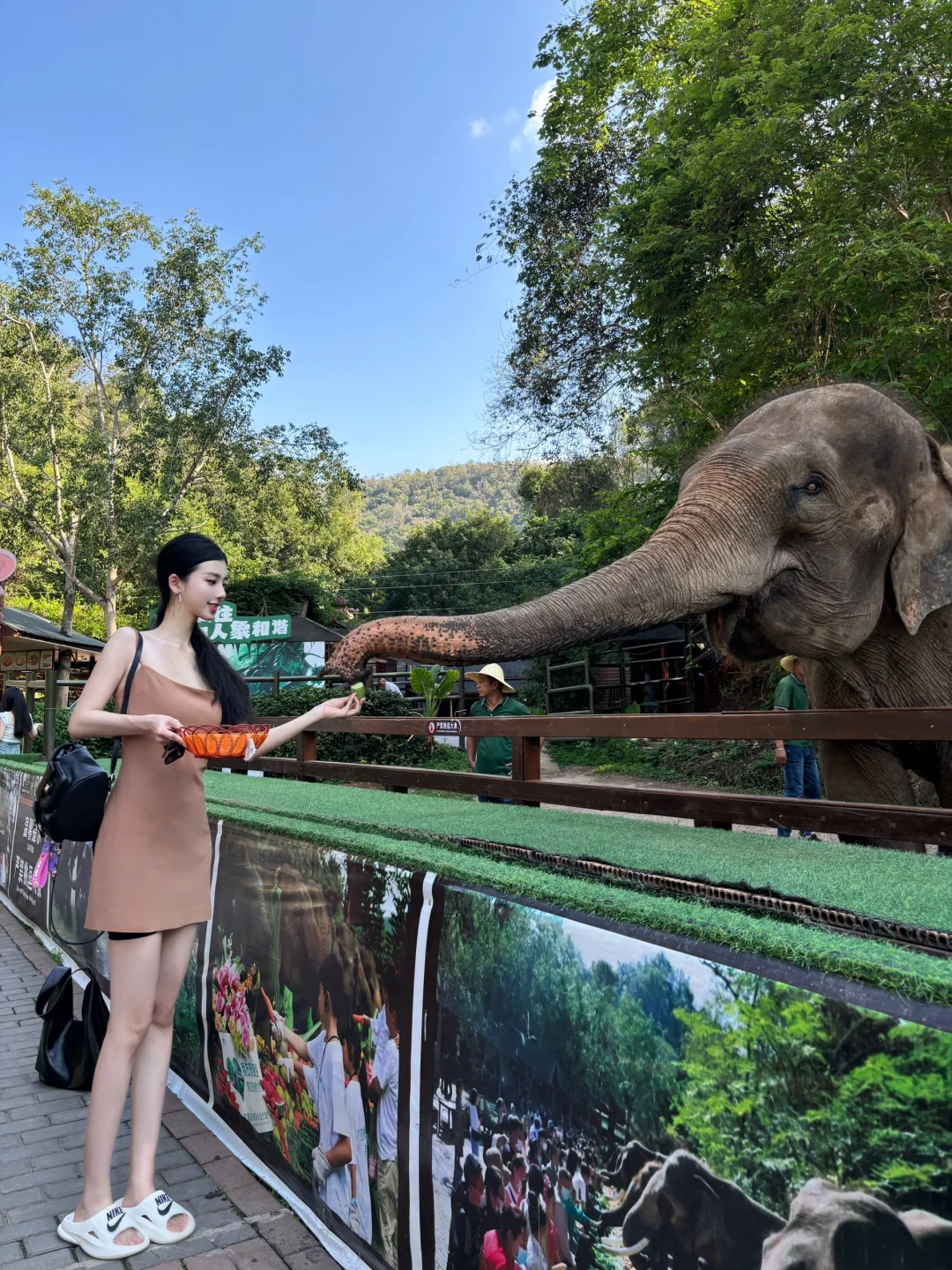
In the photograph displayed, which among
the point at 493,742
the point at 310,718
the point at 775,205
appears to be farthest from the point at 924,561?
the point at 775,205

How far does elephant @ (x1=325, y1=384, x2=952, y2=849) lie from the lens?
3.67 metres

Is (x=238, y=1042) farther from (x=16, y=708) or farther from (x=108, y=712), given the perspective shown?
(x=16, y=708)

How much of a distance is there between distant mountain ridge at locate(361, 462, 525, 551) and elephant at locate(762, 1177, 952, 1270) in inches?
5155

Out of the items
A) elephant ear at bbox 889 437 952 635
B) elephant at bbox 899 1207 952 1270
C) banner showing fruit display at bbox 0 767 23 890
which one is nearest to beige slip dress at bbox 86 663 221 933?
elephant at bbox 899 1207 952 1270

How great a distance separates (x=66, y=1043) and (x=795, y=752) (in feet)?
20.6

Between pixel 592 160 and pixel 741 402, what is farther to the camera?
pixel 592 160

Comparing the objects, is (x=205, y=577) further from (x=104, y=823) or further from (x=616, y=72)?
(x=616, y=72)

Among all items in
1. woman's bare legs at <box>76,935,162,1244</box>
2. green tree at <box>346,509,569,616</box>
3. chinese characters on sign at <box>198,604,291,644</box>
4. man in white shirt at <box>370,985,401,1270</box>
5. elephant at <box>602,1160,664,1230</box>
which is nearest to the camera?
elephant at <box>602,1160,664,1230</box>

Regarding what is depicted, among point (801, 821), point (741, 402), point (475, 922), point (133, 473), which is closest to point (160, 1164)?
point (475, 922)

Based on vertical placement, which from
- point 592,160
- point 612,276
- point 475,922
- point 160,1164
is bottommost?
point 160,1164

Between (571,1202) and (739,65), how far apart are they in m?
11.7

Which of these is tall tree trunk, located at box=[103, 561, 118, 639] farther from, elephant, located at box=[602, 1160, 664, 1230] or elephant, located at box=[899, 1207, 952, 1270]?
elephant, located at box=[899, 1207, 952, 1270]

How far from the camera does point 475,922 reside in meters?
1.97

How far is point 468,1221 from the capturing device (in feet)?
6.35
